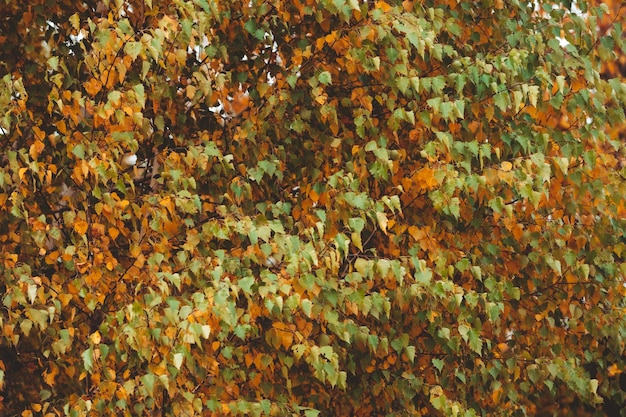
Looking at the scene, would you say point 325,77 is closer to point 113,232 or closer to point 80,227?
point 113,232

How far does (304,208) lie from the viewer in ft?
20.0

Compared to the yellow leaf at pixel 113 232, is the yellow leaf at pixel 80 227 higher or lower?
higher

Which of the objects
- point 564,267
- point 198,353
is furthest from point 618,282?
point 198,353

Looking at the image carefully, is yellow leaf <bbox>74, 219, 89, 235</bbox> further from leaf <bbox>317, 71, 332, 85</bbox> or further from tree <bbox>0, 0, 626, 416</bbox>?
leaf <bbox>317, 71, 332, 85</bbox>

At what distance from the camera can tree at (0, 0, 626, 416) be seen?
215 inches

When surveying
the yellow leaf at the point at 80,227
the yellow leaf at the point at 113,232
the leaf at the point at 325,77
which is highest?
the leaf at the point at 325,77

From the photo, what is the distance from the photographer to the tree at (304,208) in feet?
17.9

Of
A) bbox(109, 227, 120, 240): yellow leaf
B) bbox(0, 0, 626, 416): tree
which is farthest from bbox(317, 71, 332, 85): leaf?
bbox(109, 227, 120, 240): yellow leaf

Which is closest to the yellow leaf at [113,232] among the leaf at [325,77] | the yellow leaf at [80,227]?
the yellow leaf at [80,227]

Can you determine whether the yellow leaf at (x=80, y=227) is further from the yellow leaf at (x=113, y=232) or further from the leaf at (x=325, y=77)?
the leaf at (x=325, y=77)

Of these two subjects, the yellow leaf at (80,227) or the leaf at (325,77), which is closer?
the yellow leaf at (80,227)

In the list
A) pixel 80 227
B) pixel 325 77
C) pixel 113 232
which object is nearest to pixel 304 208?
pixel 325 77

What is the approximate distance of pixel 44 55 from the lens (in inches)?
261

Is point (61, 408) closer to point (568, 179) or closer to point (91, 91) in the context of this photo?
point (91, 91)
